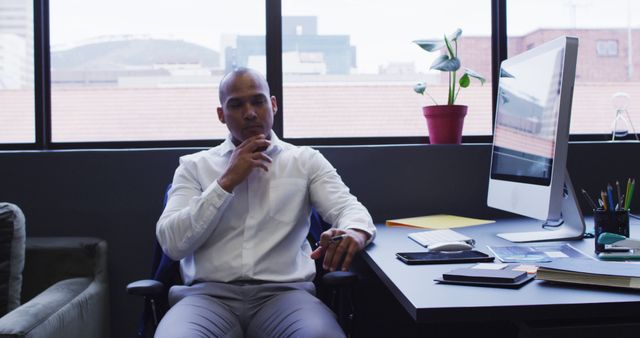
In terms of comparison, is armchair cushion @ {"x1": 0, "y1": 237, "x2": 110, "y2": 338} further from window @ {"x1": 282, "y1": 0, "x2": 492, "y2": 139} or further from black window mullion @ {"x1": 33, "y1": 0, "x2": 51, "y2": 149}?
window @ {"x1": 282, "y1": 0, "x2": 492, "y2": 139}

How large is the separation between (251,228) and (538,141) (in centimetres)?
99

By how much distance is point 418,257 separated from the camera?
64.4 inches

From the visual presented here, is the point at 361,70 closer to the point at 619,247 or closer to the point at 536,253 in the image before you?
the point at 536,253

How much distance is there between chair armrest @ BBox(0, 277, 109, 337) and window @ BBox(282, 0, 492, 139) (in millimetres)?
1113

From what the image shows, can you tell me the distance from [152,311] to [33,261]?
2.37 ft

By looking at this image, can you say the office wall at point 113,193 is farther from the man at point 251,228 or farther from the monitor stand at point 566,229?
the monitor stand at point 566,229

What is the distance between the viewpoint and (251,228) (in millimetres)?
2064

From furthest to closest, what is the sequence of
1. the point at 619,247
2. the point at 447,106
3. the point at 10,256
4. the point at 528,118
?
1. the point at 447,106
2. the point at 10,256
3. the point at 528,118
4. the point at 619,247

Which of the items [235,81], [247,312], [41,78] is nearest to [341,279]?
[247,312]

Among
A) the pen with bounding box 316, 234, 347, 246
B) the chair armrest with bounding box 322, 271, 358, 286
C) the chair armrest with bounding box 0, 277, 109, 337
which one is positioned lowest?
the chair armrest with bounding box 0, 277, 109, 337

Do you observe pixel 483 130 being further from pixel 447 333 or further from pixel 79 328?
pixel 79 328

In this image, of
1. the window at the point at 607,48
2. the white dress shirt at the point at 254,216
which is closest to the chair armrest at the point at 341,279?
the white dress shirt at the point at 254,216

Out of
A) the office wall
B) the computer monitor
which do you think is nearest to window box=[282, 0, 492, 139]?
the office wall

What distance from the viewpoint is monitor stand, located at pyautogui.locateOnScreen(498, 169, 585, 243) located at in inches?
76.1
